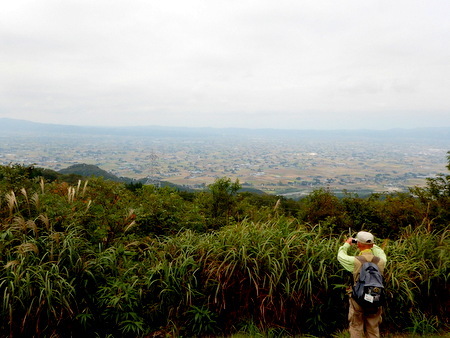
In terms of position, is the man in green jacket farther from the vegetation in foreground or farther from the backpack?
the vegetation in foreground

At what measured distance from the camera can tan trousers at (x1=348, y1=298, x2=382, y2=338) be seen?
308 centimetres

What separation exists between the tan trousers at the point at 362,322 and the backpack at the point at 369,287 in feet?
0.39

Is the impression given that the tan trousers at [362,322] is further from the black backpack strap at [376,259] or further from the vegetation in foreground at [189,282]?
the black backpack strap at [376,259]

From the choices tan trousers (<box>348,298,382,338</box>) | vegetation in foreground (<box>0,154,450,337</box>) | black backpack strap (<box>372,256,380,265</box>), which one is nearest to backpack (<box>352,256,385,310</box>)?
black backpack strap (<box>372,256,380,265</box>)

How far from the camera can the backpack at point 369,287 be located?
285 cm

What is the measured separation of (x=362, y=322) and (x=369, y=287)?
0.58 meters

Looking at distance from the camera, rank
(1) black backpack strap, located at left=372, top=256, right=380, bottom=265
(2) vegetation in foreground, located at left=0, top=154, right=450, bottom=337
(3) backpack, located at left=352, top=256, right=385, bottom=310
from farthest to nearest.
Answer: (2) vegetation in foreground, located at left=0, top=154, right=450, bottom=337 → (1) black backpack strap, located at left=372, top=256, right=380, bottom=265 → (3) backpack, located at left=352, top=256, right=385, bottom=310

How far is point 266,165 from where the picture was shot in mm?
80062

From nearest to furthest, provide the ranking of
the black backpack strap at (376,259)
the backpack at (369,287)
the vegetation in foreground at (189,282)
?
1. the backpack at (369,287)
2. the black backpack strap at (376,259)
3. the vegetation in foreground at (189,282)

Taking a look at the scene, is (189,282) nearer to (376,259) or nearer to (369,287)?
(369,287)

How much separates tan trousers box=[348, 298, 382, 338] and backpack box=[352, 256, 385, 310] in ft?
0.39

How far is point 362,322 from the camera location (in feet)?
10.3

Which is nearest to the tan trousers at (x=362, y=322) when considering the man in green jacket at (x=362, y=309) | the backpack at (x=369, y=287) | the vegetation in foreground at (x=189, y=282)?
the man in green jacket at (x=362, y=309)

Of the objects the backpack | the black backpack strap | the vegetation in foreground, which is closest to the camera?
the backpack
